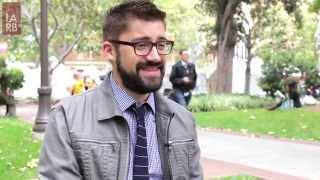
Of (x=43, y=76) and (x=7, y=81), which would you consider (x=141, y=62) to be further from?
(x=7, y=81)

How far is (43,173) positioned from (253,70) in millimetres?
44692

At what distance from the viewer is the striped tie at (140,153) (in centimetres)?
242

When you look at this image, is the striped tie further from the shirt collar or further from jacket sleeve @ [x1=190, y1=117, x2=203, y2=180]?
jacket sleeve @ [x1=190, y1=117, x2=203, y2=180]

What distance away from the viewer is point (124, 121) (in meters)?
2.42

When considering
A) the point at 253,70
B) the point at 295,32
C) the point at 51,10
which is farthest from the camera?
the point at 253,70

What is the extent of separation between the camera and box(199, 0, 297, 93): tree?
2431 cm

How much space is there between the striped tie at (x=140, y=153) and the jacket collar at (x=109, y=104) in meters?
0.09

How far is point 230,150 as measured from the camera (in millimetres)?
10977

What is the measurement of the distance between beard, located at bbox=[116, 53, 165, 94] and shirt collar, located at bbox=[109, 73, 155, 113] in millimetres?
43

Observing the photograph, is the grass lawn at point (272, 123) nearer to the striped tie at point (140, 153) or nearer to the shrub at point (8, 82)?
the shrub at point (8, 82)

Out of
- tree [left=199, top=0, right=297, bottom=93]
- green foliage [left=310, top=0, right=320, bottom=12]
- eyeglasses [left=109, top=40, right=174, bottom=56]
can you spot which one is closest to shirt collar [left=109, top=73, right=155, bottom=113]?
eyeglasses [left=109, top=40, right=174, bottom=56]

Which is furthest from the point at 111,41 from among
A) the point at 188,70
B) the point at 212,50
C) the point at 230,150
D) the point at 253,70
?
the point at 253,70

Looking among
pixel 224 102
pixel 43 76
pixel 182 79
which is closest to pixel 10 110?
pixel 224 102

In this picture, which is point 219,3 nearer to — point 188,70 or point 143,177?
point 188,70
